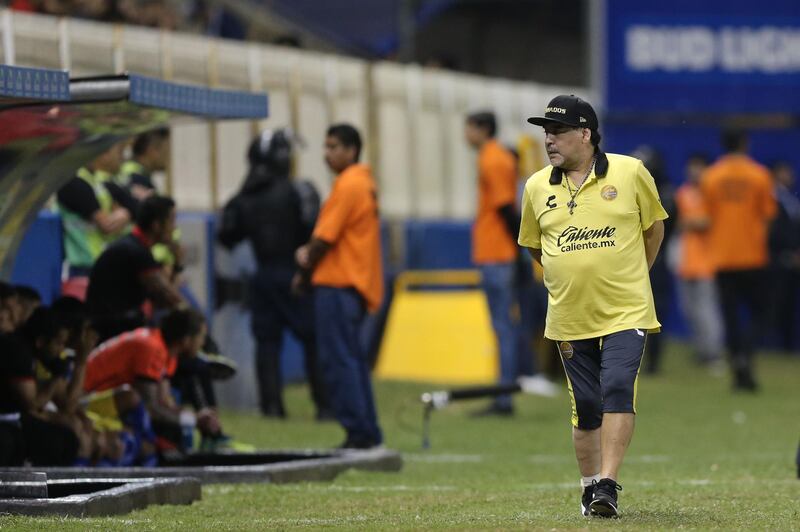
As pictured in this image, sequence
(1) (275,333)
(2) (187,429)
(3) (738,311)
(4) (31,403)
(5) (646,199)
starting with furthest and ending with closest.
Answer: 1. (3) (738,311)
2. (1) (275,333)
3. (2) (187,429)
4. (4) (31,403)
5. (5) (646,199)

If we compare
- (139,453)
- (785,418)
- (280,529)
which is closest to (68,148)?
(139,453)

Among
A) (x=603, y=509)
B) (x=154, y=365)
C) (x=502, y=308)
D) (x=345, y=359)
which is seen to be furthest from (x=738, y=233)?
(x=603, y=509)

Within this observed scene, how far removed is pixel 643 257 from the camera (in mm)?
8398

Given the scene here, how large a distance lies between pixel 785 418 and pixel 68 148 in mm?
8036

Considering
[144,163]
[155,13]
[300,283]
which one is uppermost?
[155,13]

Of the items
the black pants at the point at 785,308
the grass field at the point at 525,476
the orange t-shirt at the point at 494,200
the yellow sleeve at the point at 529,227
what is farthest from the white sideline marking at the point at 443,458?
the black pants at the point at 785,308

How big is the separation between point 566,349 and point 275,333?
6859 millimetres

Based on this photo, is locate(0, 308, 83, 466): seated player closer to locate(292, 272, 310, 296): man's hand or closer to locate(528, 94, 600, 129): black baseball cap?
locate(292, 272, 310, 296): man's hand

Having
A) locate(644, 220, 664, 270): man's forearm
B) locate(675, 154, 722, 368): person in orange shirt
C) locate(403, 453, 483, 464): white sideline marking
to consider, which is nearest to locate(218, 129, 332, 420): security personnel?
locate(403, 453, 483, 464): white sideline marking

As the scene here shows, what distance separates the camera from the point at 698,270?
2184 centimetres

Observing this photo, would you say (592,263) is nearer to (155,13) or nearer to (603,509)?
(603,509)

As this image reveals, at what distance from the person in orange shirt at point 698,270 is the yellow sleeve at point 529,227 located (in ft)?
43.1

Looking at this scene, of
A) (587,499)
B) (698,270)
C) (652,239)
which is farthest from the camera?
(698,270)

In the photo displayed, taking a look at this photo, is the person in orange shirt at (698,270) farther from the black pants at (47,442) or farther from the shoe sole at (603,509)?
the shoe sole at (603,509)
